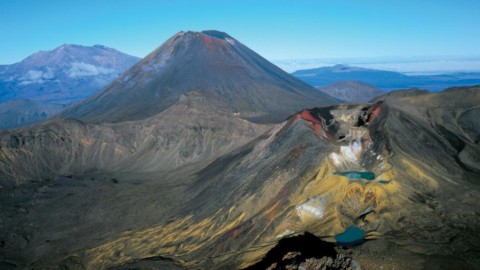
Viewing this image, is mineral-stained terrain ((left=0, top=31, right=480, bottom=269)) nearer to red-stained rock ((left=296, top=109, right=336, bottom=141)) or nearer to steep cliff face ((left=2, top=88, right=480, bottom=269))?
steep cliff face ((left=2, top=88, right=480, bottom=269))

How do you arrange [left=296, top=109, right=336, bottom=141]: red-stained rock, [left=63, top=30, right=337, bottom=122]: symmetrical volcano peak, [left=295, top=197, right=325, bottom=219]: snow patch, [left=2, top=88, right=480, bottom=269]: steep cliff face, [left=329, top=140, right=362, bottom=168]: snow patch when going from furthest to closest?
[left=63, top=30, right=337, bottom=122]: symmetrical volcano peak < [left=296, top=109, right=336, bottom=141]: red-stained rock < [left=329, top=140, right=362, bottom=168]: snow patch < [left=295, top=197, right=325, bottom=219]: snow patch < [left=2, top=88, right=480, bottom=269]: steep cliff face

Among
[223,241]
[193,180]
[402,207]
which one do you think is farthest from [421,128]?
[193,180]

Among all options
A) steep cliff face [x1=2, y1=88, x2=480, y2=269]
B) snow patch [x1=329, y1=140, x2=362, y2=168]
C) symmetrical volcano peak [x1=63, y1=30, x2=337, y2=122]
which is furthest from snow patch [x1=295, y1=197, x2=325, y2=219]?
symmetrical volcano peak [x1=63, y1=30, x2=337, y2=122]

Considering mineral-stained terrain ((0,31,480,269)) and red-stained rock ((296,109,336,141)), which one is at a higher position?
red-stained rock ((296,109,336,141))

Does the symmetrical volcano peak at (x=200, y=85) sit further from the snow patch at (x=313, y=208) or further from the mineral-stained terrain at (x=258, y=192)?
the snow patch at (x=313, y=208)

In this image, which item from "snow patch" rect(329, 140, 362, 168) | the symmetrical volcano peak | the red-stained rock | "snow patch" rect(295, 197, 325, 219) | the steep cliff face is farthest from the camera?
the symmetrical volcano peak

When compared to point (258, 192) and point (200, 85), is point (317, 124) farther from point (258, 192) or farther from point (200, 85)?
point (200, 85)

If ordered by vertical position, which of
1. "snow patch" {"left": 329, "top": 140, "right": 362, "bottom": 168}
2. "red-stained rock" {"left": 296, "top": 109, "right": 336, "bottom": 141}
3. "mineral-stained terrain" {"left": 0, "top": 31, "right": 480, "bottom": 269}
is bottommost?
"mineral-stained terrain" {"left": 0, "top": 31, "right": 480, "bottom": 269}

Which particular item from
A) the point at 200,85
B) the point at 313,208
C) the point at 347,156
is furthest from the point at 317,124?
the point at 200,85
